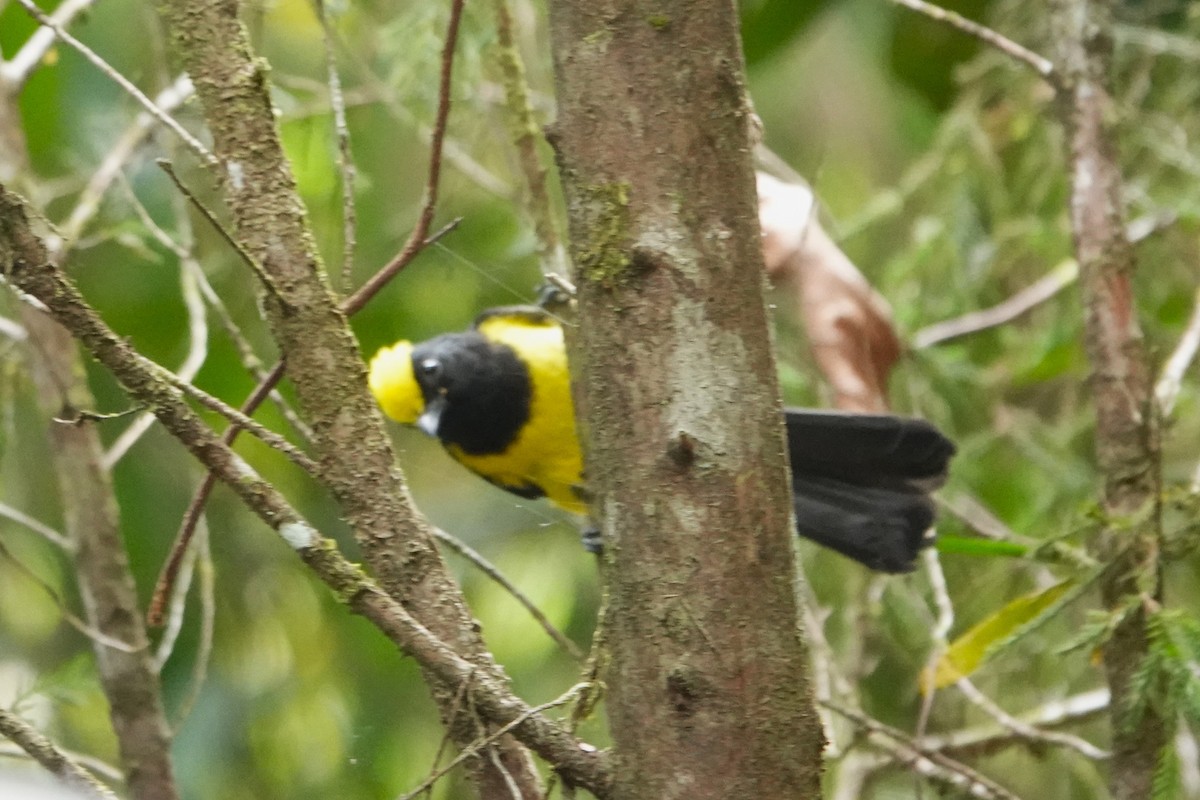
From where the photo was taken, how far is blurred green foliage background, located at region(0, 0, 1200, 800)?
1.55 metres

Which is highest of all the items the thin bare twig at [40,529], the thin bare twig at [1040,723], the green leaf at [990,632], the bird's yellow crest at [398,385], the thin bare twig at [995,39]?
the thin bare twig at [995,39]

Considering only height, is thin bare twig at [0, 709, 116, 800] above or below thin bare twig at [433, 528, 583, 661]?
above

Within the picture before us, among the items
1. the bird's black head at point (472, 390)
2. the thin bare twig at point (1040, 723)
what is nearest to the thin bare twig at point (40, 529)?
the bird's black head at point (472, 390)

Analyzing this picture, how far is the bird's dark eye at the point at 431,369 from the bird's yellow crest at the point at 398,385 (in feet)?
0.07

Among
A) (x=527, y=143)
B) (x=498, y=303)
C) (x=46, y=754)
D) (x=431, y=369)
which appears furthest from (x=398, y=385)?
(x=46, y=754)

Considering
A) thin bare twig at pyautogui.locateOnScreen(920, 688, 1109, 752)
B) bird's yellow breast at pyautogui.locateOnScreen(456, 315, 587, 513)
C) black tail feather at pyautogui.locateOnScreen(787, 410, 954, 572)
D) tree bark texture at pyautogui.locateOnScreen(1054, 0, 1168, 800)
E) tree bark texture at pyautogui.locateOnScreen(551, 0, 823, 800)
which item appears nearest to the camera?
tree bark texture at pyautogui.locateOnScreen(551, 0, 823, 800)

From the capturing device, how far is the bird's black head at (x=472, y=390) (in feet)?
7.94

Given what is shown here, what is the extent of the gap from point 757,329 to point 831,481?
3.64 ft

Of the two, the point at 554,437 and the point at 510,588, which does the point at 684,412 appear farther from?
the point at 554,437

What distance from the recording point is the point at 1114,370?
1.56m

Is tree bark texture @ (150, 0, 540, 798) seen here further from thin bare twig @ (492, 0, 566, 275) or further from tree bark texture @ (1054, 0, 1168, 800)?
tree bark texture @ (1054, 0, 1168, 800)

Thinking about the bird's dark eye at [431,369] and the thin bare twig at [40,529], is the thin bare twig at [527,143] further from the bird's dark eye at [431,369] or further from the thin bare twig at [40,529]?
the bird's dark eye at [431,369]

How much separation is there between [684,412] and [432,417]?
1624 millimetres

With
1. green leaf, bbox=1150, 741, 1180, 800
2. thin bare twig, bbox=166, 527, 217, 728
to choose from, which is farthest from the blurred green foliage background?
green leaf, bbox=1150, 741, 1180, 800
